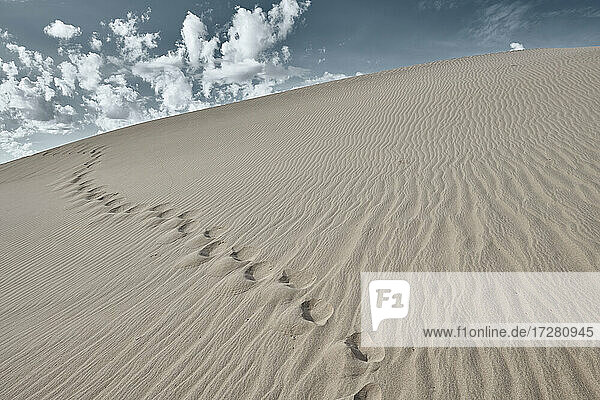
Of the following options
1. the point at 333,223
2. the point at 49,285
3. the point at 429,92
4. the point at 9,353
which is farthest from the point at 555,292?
the point at 429,92

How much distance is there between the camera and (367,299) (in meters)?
2.92

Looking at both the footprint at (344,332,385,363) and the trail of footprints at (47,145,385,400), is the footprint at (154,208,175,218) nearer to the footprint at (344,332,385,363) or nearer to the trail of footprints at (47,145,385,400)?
the trail of footprints at (47,145,385,400)

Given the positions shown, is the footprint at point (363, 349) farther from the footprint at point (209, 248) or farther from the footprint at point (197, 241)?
the footprint at point (197, 241)

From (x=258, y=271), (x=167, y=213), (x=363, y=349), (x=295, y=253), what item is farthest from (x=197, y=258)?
(x=363, y=349)

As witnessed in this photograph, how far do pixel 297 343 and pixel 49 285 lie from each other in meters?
3.19

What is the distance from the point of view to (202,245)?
4270mm

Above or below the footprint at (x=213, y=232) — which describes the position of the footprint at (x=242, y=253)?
below

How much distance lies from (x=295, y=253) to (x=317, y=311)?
1020mm

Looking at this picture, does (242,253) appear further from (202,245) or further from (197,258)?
(202,245)

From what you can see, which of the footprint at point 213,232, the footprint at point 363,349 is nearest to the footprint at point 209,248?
the footprint at point 213,232

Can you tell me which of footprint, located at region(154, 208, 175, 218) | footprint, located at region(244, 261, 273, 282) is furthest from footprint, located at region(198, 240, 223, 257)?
footprint, located at region(154, 208, 175, 218)

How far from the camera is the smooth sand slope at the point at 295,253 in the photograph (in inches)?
89.7

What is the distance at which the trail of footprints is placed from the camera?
2391 mm

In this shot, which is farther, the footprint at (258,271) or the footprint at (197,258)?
the footprint at (197,258)
